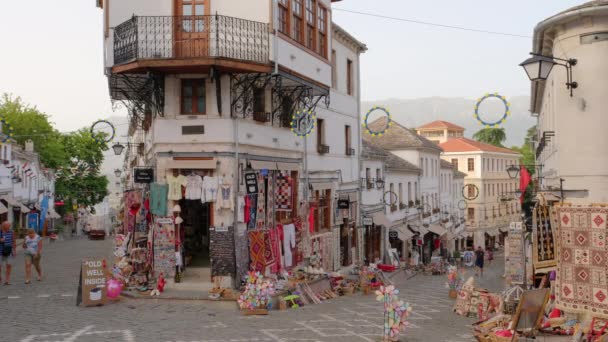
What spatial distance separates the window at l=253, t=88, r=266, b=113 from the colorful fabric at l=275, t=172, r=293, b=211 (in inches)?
96.1

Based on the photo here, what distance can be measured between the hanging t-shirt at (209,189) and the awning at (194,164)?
0.34 metres

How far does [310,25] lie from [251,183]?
6.48 m

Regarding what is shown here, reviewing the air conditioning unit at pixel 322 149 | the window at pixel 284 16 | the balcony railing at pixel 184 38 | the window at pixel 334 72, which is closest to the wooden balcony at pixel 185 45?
the balcony railing at pixel 184 38

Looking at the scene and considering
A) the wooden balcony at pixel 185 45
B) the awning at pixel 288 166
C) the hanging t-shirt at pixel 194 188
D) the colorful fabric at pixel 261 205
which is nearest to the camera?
the wooden balcony at pixel 185 45

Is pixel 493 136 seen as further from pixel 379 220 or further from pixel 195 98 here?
pixel 195 98

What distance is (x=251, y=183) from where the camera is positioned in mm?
18797

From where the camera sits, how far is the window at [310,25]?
71.2ft

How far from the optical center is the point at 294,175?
2330 centimetres

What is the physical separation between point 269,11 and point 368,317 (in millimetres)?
8950

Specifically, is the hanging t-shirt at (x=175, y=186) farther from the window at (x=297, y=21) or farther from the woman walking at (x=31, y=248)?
the window at (x=297, y=21)

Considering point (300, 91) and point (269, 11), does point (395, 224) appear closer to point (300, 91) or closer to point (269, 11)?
point (300, 91)

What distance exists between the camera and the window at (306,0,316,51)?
21703 millimetres

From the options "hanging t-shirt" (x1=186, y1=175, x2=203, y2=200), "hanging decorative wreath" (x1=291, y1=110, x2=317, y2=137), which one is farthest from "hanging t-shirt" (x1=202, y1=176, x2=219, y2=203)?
"hanging decorative wreath" (x1=291, y1=110, x2=317, y2=137)

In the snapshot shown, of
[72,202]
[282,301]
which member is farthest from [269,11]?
[72,202]
